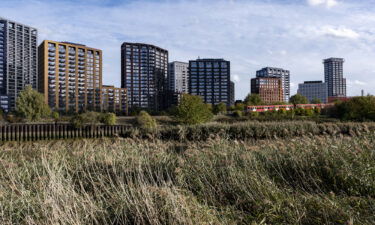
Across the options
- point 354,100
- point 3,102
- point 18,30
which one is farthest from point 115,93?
point 354,100

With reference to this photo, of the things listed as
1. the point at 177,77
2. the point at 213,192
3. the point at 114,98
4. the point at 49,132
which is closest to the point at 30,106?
the point at 49,132

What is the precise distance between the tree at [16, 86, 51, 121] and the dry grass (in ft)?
94.0

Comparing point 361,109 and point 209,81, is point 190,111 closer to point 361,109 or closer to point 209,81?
point 361,109

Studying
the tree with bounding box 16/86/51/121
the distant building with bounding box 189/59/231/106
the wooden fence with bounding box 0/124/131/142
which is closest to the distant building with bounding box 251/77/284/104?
the distant building with bounding box 189/59/231/106

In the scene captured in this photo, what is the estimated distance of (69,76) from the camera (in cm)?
8406

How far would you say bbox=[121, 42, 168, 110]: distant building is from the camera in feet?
338

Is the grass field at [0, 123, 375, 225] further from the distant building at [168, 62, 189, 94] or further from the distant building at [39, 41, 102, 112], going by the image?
the distant building at [168, 62, 189, 94]

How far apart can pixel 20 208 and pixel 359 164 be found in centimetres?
518

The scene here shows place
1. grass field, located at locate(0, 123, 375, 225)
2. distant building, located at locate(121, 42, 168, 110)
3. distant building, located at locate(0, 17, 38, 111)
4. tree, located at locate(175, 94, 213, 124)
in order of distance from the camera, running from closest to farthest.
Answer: grass field, located at locate(0, 123, 375, 225), tree, located at locate(175, 94, 213, 124), distant building, located at locate(121, 42, 168, 110), distant building, located at locate(0, 17, 38, 111)

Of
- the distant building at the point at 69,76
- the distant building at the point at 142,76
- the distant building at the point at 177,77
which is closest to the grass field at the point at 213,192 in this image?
the distant building at the point at 69,76

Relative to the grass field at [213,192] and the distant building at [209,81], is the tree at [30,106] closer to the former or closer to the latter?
the grass field at [213,192]

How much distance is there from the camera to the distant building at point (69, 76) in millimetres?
79688

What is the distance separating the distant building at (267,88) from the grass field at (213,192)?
146075mm

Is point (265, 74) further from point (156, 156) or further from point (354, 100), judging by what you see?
point (156, 156)
